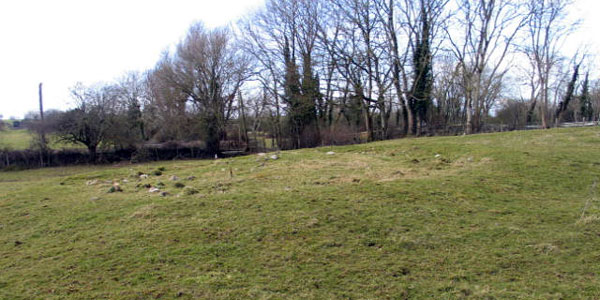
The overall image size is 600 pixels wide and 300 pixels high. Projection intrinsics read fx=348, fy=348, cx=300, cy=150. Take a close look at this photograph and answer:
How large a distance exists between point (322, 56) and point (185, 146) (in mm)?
15341

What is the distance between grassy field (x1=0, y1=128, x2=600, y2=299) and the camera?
3496 mm

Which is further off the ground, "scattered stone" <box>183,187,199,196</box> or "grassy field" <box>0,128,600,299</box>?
"scattered stone" <box>183,187,199,196</box>

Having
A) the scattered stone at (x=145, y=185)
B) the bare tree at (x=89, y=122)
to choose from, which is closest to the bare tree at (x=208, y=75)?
the bare tree at (x=89, y=122)

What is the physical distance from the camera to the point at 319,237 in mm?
4570

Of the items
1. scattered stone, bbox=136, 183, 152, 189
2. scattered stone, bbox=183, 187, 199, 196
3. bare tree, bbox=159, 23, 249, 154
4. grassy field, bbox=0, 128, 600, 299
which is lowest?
grassy field, bbox=0, 128, 600, 299

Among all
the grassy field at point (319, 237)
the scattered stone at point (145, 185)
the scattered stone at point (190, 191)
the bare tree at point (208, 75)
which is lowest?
the grassy field at point (319, 237)

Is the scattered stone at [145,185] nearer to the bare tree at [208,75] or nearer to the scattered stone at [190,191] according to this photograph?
the scattered stone at [190,191]

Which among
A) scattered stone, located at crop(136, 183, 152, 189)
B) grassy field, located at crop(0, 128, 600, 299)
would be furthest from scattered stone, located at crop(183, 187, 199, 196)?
scattered stone, located at crop(136, 183, 152, 189)

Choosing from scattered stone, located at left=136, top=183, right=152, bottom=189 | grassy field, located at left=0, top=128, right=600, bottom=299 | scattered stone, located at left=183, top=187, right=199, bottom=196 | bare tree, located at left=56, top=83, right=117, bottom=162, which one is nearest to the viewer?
grassy field, located at left=0, top=128, right=600, bottom=299

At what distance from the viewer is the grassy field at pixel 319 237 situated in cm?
350

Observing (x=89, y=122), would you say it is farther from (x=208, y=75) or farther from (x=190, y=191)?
(x=190, y=191)

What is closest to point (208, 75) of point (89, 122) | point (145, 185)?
point (89, 122)

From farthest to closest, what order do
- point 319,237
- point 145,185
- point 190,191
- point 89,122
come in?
point 89,122 < point 145,185 < point 190,191 < point 319,237

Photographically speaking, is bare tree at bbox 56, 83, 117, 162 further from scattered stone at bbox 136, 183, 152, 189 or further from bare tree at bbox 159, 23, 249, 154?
scattered stone at bbox 136, 183, 152, 189
